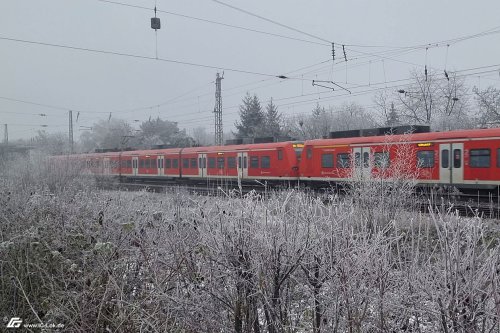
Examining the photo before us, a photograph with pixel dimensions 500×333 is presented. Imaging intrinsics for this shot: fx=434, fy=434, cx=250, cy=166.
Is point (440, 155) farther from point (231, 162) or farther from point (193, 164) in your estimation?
point (193, 164)

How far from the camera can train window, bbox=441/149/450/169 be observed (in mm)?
16047

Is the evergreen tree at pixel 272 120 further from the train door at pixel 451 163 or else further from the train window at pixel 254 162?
the train door at pixel 451 163

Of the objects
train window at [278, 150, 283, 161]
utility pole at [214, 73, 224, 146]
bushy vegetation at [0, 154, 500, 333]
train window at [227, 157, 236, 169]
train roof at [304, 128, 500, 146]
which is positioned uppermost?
utility pole at [214, 73, 224, 146]

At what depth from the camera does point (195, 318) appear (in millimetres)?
3912

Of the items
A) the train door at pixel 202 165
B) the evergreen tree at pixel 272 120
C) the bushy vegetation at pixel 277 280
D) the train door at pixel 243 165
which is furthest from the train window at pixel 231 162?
the evergreen tree at pixel 272 120

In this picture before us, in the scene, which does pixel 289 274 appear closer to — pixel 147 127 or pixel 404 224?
pixel 404 224

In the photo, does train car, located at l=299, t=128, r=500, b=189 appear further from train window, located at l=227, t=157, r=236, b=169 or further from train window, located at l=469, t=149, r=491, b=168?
train window, located at l=227, t=157, r=236, b=169

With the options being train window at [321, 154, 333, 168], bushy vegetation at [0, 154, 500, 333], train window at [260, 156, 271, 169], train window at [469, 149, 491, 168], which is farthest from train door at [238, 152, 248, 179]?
bushy vegetation at [0, 154, 500, 333]

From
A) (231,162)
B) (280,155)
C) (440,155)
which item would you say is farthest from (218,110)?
(440,155)

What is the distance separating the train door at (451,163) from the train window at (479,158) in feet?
1.09

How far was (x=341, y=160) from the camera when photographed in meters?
19.1

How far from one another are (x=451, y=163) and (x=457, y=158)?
0.27 m

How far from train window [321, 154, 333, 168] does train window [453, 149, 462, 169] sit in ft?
17.6

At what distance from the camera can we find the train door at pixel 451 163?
15766mm
